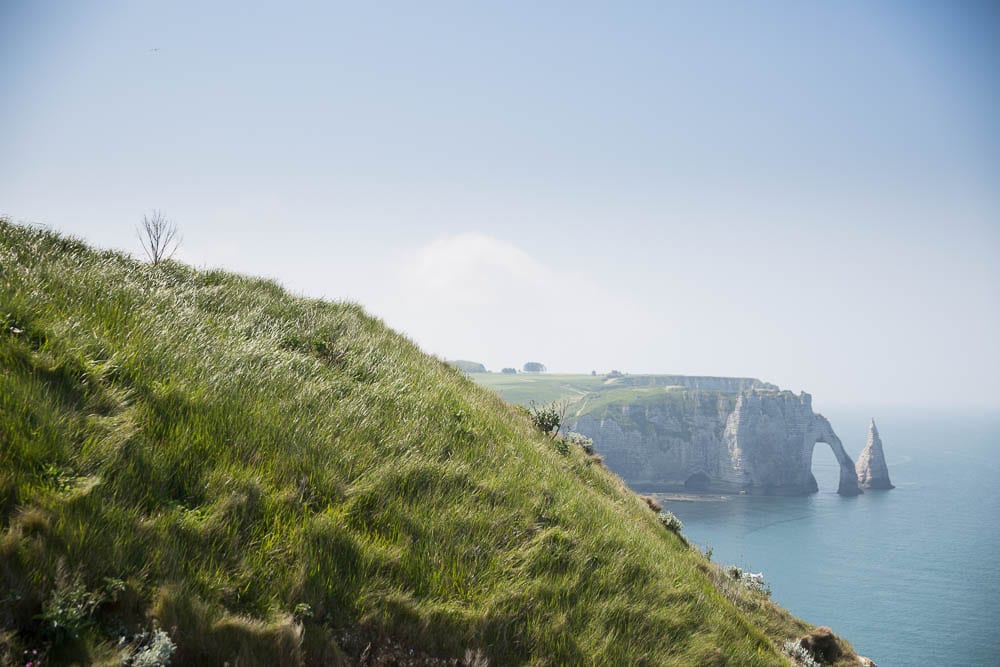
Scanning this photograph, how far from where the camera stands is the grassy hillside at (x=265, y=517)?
4.32m

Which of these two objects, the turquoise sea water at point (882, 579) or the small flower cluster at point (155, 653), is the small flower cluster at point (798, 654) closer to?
the small flower cluster at point (155, 653)

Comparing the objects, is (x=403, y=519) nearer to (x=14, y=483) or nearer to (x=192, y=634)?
(x=192, y=634)

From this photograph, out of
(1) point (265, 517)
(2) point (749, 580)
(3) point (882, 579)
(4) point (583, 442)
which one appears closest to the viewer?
(1) point (265, 517)

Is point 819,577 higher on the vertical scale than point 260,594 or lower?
lower

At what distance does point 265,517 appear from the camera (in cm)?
548

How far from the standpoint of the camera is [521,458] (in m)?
9.47

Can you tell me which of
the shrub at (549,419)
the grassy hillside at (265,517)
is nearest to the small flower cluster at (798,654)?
the grassy hillside at (265,517)

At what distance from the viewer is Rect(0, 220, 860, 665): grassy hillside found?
432 centimetres

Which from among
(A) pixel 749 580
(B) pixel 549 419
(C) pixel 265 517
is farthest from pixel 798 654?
(C) pixel 265 517

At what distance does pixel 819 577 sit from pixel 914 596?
81.9 ft

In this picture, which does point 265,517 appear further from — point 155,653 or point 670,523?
point 670,523

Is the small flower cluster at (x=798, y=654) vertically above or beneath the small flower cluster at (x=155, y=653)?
beneath

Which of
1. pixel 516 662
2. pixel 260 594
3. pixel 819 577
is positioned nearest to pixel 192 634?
pixel 260 594

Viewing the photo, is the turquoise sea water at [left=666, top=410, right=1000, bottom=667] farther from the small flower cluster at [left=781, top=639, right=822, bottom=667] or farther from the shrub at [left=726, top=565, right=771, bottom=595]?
the small flower cluster at [left=781, top=639, right=822, bottom=667]
